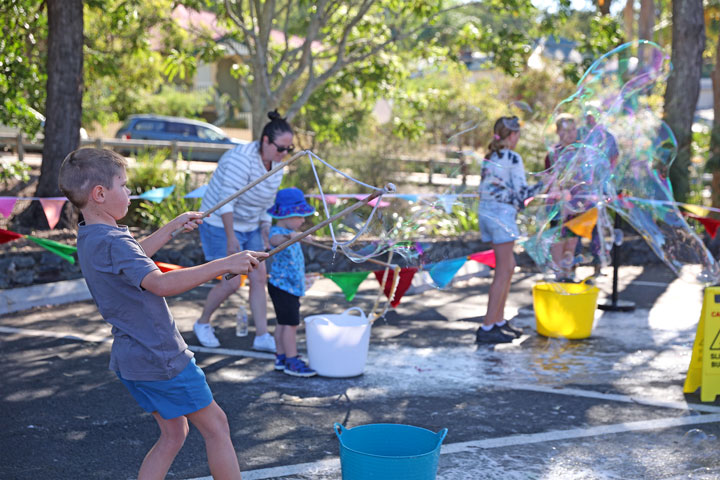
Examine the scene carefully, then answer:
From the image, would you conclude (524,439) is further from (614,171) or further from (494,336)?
(614,171)

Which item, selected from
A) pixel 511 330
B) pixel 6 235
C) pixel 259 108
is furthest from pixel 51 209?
pixel 259 108

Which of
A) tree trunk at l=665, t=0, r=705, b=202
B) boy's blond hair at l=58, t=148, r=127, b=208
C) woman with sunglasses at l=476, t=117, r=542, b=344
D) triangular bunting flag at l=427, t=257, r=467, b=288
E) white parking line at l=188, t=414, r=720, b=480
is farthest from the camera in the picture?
tree trunk at l=665, t=0, r=705, b=202

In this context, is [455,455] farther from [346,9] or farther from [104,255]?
[346,9]

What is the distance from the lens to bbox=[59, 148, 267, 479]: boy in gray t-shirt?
3021 millimetres

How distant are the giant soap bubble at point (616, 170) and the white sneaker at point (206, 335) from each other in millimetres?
2606

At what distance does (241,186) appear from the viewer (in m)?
6.02

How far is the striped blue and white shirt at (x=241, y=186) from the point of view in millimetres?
6004

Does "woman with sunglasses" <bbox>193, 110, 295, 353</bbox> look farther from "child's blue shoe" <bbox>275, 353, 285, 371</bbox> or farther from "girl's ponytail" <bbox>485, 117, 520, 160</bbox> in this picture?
"girl's ponytail" <bbox>485, 117, 520, 160</bbox>

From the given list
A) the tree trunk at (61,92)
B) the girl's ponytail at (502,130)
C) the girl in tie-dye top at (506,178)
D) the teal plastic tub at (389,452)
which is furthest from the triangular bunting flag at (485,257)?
the tree trunk at (61,92)

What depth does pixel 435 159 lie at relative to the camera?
18.6 meters

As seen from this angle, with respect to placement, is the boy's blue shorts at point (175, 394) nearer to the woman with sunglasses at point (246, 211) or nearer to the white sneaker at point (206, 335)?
the woman with sunglasses at point (246, 211)

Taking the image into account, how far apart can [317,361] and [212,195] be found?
1.51 metres

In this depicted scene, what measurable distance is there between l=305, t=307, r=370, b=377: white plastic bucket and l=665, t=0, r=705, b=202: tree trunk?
839cm

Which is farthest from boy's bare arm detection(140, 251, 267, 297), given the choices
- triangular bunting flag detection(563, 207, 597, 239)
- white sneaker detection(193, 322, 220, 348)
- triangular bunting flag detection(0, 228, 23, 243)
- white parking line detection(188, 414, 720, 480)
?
triangular bunting flag detection(563, 207, 597, 239)
